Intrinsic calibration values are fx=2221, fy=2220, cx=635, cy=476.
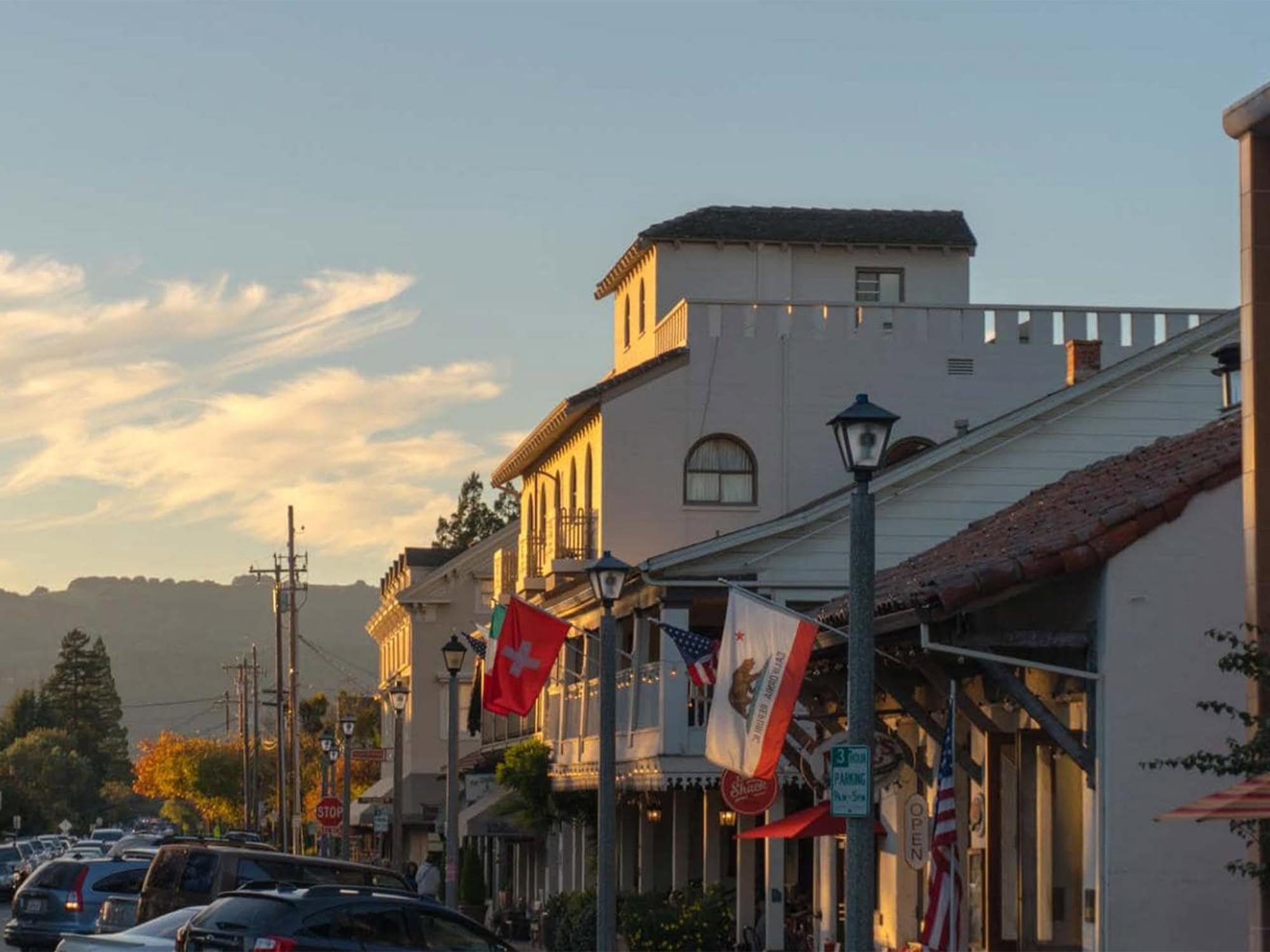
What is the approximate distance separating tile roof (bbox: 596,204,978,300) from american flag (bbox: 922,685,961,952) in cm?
2724

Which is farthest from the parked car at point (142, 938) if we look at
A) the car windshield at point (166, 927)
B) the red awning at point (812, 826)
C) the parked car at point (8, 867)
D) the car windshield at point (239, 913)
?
the parked car at point (8, 867)

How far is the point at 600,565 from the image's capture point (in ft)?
78.6

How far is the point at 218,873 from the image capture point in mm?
26641

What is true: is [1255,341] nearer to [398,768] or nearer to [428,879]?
[398,768]

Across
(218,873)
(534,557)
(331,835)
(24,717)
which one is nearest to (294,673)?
(331,835)

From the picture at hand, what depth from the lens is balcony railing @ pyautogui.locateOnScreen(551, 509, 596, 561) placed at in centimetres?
4062

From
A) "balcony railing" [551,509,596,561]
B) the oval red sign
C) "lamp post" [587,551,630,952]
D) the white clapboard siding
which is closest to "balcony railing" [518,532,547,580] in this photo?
"balcony railing" [551,509,596,561]

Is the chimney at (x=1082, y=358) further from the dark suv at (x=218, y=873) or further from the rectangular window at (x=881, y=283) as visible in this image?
the dark suv at (x=218, y=873)

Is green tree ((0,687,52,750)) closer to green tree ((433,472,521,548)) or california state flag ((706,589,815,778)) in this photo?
green tree ((433,472,521,548))

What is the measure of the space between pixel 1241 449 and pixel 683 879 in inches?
815

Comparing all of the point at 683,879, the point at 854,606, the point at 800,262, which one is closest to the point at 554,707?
the point at 683,879

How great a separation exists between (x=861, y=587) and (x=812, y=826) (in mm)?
11426

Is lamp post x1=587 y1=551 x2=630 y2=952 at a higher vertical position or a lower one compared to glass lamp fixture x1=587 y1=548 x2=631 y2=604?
lower

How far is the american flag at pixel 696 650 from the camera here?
26797mm
